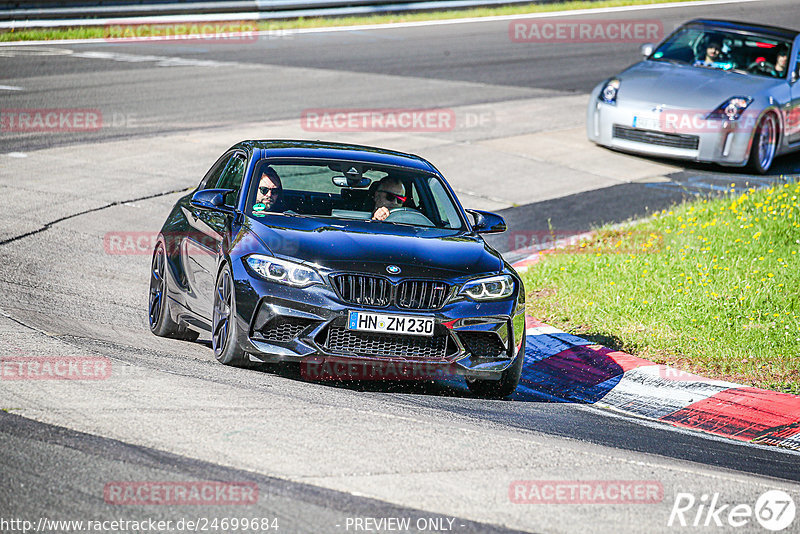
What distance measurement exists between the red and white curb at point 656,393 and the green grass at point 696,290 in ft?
0.91

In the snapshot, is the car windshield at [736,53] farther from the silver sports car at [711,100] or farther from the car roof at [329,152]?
the car roof at [329,152]

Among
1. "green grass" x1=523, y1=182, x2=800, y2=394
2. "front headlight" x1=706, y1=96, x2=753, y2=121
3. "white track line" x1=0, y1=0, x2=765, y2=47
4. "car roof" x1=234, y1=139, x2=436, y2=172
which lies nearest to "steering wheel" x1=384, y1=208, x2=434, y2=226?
"car roof" x1=234, y1=139, x2=436, y2=172

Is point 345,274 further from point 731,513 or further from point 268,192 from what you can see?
point 731,513

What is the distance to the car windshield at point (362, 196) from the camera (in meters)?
7.79

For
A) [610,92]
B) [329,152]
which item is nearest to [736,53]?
[610,92]

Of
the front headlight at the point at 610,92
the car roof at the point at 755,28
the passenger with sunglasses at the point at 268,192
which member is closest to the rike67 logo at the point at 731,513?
the passenger with sunglasses at the point at 268,192

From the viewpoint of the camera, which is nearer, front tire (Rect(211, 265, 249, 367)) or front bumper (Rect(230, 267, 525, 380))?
front bumper (Rect(230, 267, 525, 380))

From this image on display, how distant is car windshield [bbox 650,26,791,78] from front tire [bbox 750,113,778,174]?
36.8 inches

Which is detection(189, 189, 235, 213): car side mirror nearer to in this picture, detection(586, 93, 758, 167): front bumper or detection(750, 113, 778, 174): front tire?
detection(586, 93, 758, 167): front bumper

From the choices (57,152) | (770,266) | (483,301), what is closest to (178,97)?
(57,152)

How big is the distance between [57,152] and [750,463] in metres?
10.9

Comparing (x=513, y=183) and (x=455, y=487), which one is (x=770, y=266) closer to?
(x=513, y=183)

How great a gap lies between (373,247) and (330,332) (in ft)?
2.23

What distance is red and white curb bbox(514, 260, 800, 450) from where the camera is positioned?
7453 mm
